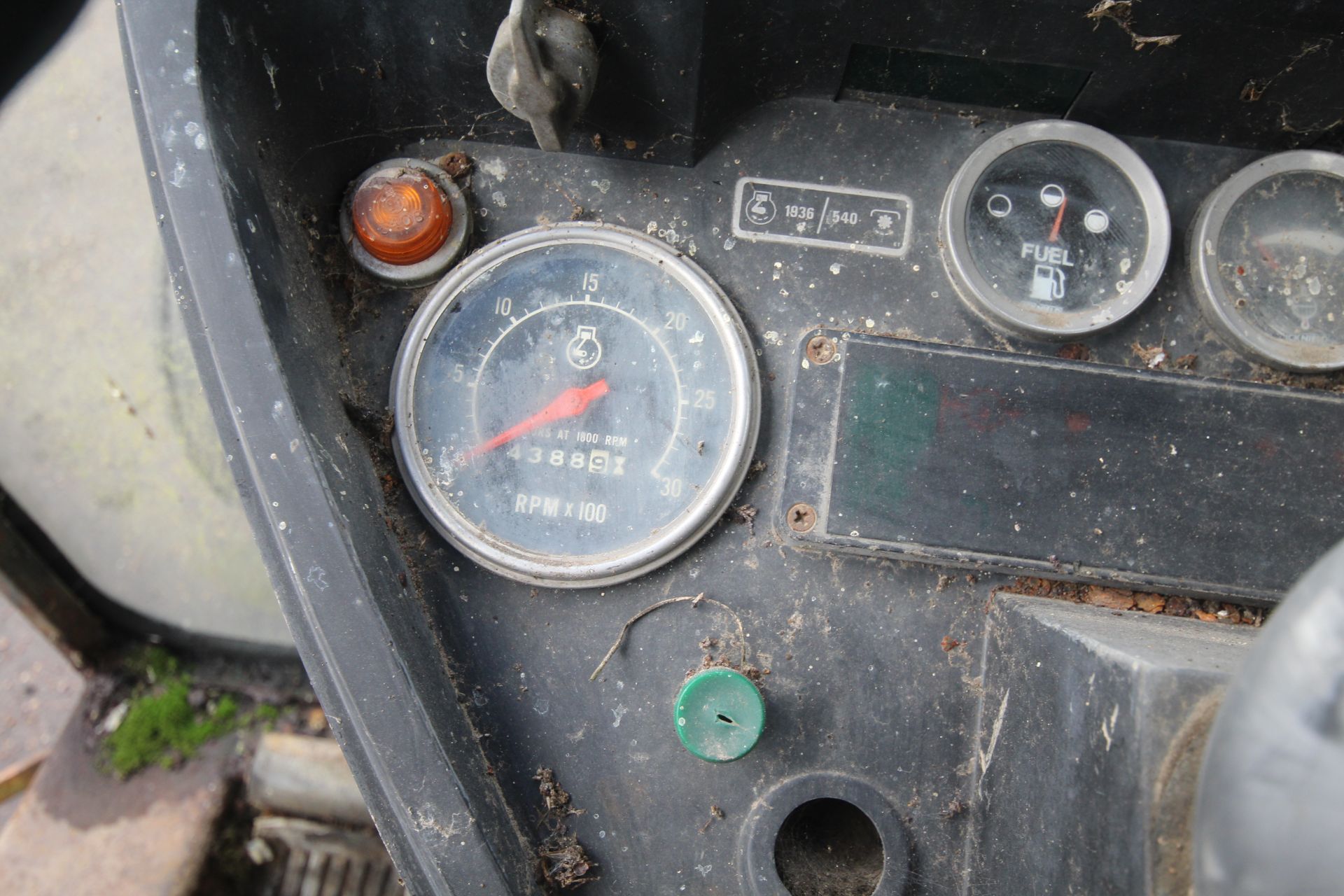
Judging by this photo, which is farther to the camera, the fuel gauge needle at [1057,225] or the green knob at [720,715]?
the fuel gauge needle at [1057,225]

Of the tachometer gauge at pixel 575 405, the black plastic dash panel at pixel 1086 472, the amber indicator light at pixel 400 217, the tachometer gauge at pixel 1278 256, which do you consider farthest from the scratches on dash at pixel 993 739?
the amber indicator light at pixel 400 217

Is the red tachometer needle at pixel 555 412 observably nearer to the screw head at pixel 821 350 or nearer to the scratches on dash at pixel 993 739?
the screw head at pixel 821 350

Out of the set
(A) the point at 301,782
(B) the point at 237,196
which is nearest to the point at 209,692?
(A) the point at 301,782

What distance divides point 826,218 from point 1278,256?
557mm

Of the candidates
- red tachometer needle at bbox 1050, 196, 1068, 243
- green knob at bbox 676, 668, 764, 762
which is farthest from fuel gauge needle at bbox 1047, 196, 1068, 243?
green knob at bbox 676, 668, 764, 762

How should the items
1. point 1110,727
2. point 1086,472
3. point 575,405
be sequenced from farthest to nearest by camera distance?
point 575,405 → point 1086,472 → point 1110,727

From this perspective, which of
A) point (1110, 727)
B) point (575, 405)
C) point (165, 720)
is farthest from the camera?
point (165, 720)

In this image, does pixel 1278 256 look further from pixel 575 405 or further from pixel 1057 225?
pixel 575 405

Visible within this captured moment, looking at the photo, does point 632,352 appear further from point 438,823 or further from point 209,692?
point 209,692

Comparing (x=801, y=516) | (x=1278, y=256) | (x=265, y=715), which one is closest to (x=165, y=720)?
(x=265, y=715)

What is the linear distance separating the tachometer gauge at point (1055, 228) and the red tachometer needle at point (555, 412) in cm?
47

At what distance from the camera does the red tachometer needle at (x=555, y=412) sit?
1112mm

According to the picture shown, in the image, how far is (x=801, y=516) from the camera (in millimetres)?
1089

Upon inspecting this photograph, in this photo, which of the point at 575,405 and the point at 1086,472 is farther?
the point at 575,405
